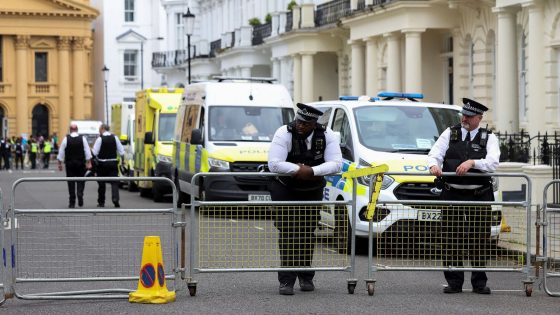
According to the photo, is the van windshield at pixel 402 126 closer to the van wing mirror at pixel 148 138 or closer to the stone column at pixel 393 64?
the van wing mirror at pixel 148 138

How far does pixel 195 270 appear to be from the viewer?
12.6m

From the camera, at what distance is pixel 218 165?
78.5 ft

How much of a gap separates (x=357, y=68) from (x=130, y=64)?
58502 millimetres

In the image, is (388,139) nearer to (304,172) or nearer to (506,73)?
(304,172)

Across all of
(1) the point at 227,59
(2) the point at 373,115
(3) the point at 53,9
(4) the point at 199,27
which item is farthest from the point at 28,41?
(2) the point at 373,115

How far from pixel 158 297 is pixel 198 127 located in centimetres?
1345

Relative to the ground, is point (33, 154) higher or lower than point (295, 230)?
lower

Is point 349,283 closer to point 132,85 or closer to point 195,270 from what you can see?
point 195,270

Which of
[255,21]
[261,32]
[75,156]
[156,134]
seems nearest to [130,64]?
[255,21]

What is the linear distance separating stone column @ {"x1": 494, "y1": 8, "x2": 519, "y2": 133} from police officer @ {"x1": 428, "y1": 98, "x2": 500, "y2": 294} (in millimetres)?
16871

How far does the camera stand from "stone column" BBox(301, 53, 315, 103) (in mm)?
47938

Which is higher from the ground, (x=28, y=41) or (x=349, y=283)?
(x=28, y=41)

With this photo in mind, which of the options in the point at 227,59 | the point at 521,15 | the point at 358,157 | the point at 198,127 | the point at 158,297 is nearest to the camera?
the point at 158,297

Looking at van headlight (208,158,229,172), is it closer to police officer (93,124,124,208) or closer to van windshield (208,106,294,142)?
van windshield (208,106,294,142)
